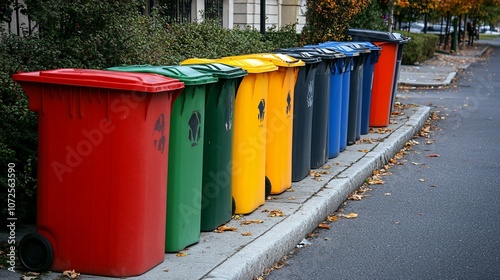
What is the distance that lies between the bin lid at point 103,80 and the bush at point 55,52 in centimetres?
106

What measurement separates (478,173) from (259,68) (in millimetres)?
4534

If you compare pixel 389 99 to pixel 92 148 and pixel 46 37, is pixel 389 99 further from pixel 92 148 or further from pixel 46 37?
pixel 92 148

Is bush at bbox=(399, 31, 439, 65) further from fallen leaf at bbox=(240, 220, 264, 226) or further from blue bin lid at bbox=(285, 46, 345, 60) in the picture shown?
fallen leaf at bbox=(240, 220, 264, 226)

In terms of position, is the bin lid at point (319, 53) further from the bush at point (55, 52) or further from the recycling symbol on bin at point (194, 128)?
the recycling symbol on bin at point (194, 128)

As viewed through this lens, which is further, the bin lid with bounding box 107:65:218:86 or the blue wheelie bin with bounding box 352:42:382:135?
the blue wheelie bin with bounding box 352:42:382:135

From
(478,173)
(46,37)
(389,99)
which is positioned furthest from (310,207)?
(389,99)

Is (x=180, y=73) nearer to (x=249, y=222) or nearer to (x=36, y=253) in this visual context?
(x=36, y=253)

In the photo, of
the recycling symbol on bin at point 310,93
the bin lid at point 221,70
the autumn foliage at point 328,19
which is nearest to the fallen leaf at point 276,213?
the bin lid at point 221,70

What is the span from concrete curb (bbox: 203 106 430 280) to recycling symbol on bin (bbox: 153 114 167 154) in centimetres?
85

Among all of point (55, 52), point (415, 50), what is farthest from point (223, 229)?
point (415, 50)

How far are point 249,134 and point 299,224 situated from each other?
0.84 meters

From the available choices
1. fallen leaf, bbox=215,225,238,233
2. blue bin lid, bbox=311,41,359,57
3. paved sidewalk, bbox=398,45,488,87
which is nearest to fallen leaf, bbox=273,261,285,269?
fallen leaf, bbox=215,225,238,233

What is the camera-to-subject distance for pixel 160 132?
217 inches

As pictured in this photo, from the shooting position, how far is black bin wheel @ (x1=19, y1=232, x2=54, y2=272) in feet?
17.8
